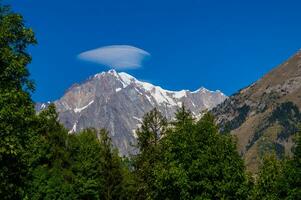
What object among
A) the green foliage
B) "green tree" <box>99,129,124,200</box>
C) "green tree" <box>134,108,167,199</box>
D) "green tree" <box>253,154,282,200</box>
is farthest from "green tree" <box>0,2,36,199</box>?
"green tree" <box>99,129,124,200</box>

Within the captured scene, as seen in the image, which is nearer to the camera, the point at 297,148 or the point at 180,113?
the point at 297,148

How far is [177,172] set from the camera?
48969mm

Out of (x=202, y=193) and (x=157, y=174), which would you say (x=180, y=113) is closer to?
(x=157, y=174)

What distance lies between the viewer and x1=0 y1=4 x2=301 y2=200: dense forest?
29953 mm

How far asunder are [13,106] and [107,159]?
2103 inches

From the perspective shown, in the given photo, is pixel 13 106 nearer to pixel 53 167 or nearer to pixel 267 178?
pixel 53 167

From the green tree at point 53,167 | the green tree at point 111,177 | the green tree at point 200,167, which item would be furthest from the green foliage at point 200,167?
the green tree at point 111,177

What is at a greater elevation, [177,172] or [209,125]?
[209,125]

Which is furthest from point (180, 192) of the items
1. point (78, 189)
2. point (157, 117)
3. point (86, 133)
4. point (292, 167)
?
point (86, 133)

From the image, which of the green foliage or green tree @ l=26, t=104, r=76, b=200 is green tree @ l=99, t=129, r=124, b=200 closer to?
green tree @ l=26, t=104, r=76, b=200

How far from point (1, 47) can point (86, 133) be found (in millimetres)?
58865

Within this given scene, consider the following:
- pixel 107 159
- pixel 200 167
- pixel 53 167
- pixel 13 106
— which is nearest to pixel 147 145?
pixel 107 159

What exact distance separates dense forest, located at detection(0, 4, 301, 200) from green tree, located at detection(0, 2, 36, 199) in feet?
0.18

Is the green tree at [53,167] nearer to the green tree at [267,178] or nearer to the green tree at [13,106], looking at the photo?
the green tree at [267,178]
